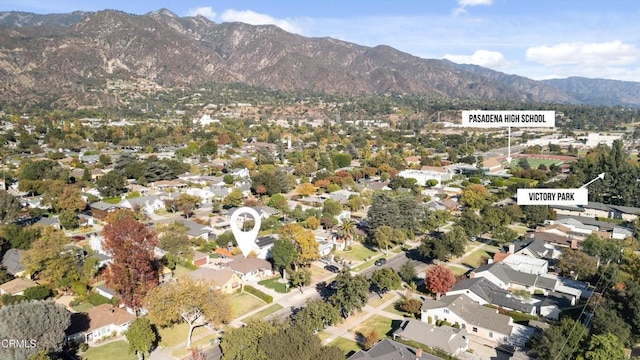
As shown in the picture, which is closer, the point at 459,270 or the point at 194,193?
the point at 459,270

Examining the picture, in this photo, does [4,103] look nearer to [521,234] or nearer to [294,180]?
[294,180]

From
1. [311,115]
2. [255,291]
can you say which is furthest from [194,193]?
[311,115]

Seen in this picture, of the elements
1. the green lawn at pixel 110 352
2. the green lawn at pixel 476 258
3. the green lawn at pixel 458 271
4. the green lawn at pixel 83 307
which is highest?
the green lawn at pixel 83 307

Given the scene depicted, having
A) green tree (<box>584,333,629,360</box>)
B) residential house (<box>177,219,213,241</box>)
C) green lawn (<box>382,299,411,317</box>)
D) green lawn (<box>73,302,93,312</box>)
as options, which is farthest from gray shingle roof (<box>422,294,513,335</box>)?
residential house (<box>177,219,213,241</box>)

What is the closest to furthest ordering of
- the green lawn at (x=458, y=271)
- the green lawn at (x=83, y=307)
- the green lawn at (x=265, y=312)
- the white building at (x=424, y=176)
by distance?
the green lawn at (x=265, y=312) → the green lawn at (x=83, y=307) → the green lawn at (x=458, y=271) → the white building at (x=424, y=176)

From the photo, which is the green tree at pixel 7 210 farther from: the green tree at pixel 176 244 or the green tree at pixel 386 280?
the green tree at pixel 386 280

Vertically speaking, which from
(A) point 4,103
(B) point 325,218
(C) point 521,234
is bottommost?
(C) point 521,234

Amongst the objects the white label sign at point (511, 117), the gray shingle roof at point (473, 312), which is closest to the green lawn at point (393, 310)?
the gray shingle roof at point (473, 312)
